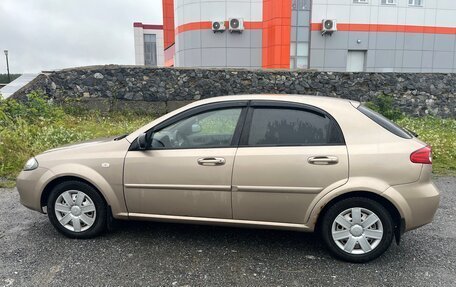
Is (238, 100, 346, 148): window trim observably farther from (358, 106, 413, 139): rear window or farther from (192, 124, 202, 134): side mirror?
(192, 124, 202, 134): side mirror

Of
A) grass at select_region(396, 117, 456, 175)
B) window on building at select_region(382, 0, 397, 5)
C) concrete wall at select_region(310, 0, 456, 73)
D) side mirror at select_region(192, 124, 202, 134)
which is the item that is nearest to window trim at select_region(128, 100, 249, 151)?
side mirror at select_region(192, 124, 202, 134)

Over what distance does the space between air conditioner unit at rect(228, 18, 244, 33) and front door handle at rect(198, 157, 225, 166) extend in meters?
23.8

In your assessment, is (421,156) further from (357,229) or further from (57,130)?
(57,130)

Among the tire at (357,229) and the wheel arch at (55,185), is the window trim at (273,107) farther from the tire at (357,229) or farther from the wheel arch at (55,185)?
the wheel arch at (55,185)

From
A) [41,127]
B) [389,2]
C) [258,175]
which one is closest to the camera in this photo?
[258,175]

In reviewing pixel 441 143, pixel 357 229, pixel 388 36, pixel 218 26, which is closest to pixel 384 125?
pixel 357 229

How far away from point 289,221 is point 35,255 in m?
2.57

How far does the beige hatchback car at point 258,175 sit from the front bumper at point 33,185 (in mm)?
11

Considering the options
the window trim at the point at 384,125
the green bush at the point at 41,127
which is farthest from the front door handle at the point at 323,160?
the green bush at the point at 41,127

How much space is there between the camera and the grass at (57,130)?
7270 mm

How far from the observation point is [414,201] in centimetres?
340

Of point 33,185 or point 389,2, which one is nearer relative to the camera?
point 33,185

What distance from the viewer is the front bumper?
3990 mm

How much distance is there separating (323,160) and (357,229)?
0.74 m
